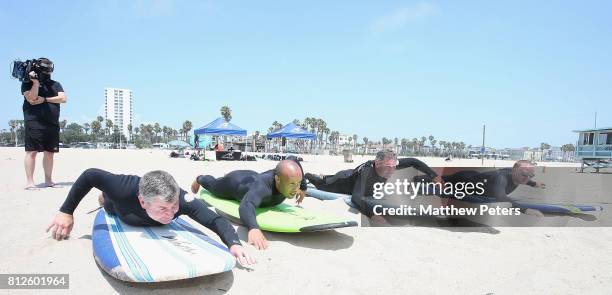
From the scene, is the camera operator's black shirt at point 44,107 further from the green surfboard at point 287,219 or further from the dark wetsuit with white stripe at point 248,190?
the green surfboard at point 287,219

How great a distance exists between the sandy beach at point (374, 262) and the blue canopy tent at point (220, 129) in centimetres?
1584

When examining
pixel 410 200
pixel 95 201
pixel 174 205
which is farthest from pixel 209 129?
pixel 174 205

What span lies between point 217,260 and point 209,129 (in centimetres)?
1842

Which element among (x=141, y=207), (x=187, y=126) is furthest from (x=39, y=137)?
(x=187, y=126)

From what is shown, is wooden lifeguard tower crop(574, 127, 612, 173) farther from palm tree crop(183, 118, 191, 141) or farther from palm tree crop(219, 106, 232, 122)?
palm tree crop(183, 118, 191, 141)

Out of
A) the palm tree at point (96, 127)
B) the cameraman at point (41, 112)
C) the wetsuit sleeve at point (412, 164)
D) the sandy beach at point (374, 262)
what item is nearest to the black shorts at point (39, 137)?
the cameraman at point (41, 112)

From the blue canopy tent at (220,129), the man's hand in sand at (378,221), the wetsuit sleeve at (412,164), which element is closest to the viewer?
the man's hand in sand at (378,221)

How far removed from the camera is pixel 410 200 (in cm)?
495

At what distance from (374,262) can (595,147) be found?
21.9 m

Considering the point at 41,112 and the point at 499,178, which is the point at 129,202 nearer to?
the point at 41,112

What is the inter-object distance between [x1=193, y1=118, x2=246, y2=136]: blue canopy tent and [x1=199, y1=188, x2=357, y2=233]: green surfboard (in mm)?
15809

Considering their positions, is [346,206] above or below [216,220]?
below

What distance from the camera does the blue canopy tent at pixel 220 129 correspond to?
2027 centimetres

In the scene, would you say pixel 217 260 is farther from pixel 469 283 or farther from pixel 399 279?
pixel 469 283
